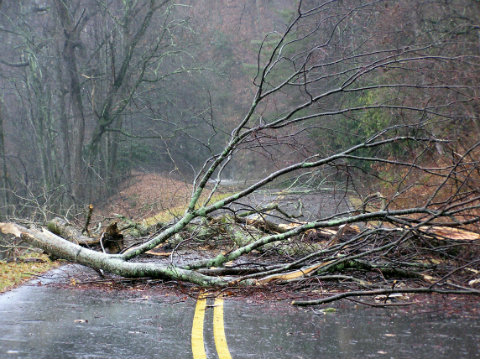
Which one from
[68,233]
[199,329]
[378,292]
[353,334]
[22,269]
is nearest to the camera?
[353,334]

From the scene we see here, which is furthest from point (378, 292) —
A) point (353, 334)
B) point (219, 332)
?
point (219, 332)

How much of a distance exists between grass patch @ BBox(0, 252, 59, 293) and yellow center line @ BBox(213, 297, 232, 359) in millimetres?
3080

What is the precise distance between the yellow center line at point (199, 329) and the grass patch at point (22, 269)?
9.21 ft

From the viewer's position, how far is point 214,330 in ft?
19.9

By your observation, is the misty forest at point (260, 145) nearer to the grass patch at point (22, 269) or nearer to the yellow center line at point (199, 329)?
the yellow center line at point (199, 329)

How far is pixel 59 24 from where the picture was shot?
28.8 meters

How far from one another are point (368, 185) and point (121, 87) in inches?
806

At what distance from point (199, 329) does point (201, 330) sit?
0.17ft

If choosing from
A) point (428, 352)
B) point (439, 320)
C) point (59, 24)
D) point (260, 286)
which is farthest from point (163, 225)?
point (59, 24)

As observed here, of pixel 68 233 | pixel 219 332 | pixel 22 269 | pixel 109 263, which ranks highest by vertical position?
pixel 68 233

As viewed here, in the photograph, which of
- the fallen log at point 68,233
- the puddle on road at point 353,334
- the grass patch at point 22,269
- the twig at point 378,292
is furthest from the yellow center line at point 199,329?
the fallen log at point 68,233

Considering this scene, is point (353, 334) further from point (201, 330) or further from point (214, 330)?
point (201, 330)

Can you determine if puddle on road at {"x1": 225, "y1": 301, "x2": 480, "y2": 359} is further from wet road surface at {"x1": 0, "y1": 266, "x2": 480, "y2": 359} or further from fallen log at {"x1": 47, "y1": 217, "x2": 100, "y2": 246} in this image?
fallen log at {"x1": 47, "y1": 217, "x2": 100, "y2": 246}

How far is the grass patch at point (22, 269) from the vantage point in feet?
29.7
